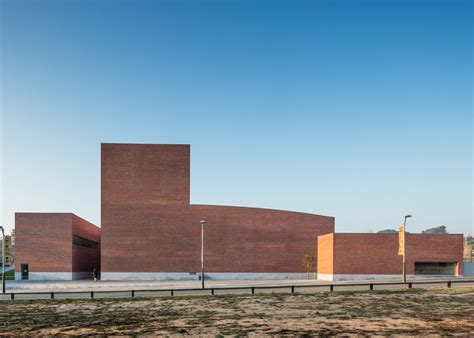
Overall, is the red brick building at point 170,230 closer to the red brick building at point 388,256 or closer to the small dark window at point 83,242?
the small dark window at point 83,242

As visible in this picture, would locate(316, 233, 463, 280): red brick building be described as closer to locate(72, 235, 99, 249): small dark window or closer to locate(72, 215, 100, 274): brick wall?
locate(72, 215, 100, 274): brick wall

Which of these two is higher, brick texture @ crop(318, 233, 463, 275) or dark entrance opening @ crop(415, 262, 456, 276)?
brick texture @ crop(318, 233, 463, 275)

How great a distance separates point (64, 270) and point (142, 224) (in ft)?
42.6

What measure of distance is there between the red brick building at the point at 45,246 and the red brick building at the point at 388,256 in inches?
1461

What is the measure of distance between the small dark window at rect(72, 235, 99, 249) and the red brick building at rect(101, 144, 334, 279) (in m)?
7.09

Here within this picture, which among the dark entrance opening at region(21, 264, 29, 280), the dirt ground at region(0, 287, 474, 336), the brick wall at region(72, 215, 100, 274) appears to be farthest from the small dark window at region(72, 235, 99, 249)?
the dirt ground at region(0, 287, 474, 336)

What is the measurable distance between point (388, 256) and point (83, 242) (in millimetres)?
46425

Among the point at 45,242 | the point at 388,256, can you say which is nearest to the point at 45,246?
the point at 45,242

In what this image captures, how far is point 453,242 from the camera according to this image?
5988 cm

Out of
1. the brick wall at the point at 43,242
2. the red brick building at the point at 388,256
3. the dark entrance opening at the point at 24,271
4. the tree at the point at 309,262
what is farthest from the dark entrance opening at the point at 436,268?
the dark entrance opening at the point at 24,271

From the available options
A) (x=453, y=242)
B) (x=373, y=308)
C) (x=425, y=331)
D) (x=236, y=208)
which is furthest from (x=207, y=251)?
(x=425, y=331)

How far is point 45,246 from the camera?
6494 centimetres

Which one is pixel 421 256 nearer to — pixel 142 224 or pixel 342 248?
pixel 342 248

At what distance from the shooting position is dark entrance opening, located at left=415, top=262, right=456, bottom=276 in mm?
59562
